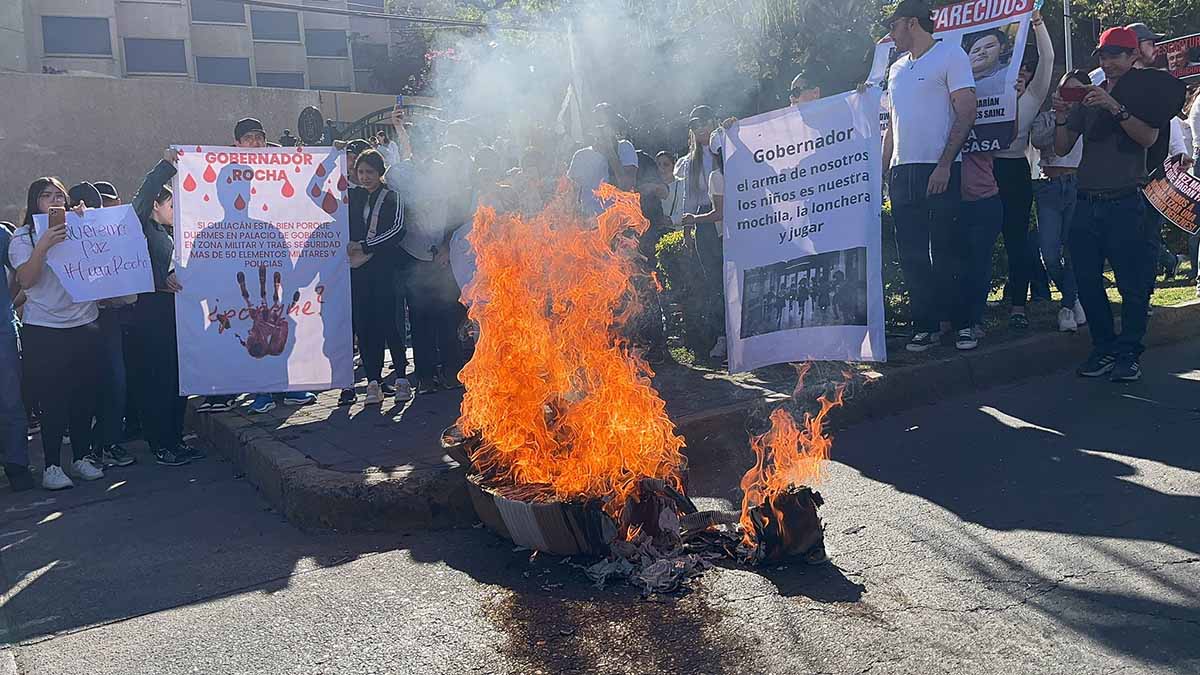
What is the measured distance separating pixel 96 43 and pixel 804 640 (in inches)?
1938

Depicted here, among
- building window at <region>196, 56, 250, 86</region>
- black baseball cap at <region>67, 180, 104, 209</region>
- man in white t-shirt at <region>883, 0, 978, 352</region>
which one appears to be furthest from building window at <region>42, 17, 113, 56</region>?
man in white t-shirt at <region>883, 0, 978, 352</region>

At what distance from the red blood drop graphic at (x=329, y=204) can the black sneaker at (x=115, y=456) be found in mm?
2265

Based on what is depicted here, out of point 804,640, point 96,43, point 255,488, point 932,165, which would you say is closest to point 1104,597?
point 804,640

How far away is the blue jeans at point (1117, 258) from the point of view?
6676 millimetres

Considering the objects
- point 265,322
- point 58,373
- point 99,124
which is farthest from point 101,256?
point 99,124

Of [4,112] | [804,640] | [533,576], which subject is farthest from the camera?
[4,112]

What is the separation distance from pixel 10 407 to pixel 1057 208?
7764 mm

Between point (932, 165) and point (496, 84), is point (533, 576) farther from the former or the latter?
point (496, 84)

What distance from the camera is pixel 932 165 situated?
720 cm

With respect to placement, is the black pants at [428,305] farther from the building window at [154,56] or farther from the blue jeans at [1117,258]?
the building window at [154,56]

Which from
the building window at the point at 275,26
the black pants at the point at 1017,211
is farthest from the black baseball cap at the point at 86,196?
the building window at the point at 275,26

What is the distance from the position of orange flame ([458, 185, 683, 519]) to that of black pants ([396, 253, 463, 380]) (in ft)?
8.67

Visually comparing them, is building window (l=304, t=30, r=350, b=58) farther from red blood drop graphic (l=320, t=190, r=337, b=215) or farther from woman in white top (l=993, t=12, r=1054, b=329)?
woman in white top (l=993, t=12, r=1054, b=329)

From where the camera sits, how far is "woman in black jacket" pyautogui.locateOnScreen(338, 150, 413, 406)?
7875 millimetres
